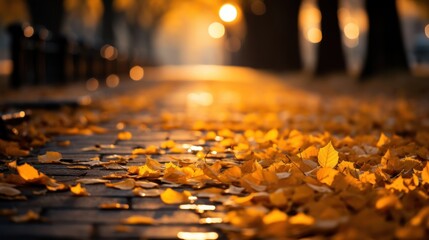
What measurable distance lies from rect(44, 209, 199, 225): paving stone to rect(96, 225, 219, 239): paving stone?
9 centimetres

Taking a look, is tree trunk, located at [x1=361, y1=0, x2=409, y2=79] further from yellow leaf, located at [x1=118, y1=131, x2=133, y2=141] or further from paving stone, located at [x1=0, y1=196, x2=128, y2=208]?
paving stone, located at [x1=0, y1=196, x2=128, y2=208]

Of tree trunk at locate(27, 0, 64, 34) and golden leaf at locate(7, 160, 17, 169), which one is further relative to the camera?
tree trunk at locate(27, 0, 64, 34)

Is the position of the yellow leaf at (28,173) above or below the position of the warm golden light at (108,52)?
below

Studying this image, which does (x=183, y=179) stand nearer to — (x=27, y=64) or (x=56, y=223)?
(x=56, y=223)

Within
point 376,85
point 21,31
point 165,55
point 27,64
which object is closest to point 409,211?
point 21,31

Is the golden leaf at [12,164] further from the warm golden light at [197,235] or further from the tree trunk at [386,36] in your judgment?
the tree trunk at [386,36]

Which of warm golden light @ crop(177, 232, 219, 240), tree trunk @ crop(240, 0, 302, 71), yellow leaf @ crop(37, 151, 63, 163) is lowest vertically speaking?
warm golden light @ crop(177, 232, 219, 240)

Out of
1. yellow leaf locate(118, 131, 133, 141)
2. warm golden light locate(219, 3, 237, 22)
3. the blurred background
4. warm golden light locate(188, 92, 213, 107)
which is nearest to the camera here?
yellow leaf locate(118, 131, 133, 141)

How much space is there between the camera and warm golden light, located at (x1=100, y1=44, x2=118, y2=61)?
22111 mm

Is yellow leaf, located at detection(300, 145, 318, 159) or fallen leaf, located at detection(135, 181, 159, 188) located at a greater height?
yellow leaf, located at detection(300, 145, 318, 159)

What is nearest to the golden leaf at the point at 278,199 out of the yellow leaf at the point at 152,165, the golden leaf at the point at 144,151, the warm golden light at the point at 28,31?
the yellow leaf at the point at 152,165

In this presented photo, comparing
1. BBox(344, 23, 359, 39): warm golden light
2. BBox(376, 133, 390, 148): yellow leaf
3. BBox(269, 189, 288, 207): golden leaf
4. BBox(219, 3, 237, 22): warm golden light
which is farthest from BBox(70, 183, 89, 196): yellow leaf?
BBox(344, 23, 359, 39): warm golden light

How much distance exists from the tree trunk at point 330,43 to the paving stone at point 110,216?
18299 mm

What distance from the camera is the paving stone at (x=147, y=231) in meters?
2.56
